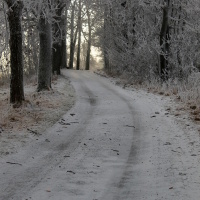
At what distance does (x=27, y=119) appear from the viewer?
8.94 m

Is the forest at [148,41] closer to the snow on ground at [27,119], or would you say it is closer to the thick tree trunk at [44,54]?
the thick tree trunk at [44,54]

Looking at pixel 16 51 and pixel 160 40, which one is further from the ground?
pixel 160 40

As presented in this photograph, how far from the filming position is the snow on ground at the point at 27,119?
23.1 feet

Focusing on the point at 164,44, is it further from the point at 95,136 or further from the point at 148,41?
the point at 95,136

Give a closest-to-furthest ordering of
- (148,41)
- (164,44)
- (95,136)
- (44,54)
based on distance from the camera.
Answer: (95,136) < (44,54) < (164,44) < (148,41)

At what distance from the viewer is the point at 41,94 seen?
13.1 m

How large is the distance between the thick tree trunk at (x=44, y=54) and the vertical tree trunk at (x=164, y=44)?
6.27 meters

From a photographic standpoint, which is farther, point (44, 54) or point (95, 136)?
point (44, 54)

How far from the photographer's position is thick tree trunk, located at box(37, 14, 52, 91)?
13.5m

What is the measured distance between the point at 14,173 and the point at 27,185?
0.58 metres

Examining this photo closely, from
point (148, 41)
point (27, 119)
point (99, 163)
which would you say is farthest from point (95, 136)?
point (148, 41)

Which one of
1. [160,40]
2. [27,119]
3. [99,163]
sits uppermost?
[160,40]

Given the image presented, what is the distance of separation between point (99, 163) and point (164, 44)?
1285 cm

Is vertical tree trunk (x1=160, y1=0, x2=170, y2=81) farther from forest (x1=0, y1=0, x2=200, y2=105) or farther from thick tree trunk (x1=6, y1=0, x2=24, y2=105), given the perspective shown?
thick tree trunk (x1=6, y1=0, x2=24, y2=105)
